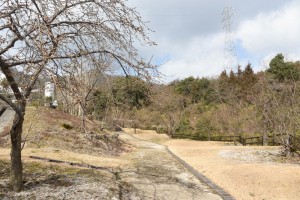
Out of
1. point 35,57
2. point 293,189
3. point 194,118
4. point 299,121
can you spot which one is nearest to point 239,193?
point 293,189

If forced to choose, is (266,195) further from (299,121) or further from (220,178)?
(299,121)

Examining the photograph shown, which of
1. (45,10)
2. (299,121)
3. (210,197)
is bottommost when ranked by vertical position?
(210,197)

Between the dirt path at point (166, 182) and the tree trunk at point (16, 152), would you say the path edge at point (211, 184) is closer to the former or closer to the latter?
the dirt path at point (166, 182)

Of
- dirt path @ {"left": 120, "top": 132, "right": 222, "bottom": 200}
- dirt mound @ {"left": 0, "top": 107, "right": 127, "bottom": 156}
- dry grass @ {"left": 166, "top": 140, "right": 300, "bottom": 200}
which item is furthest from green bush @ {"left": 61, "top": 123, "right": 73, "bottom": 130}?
dry grass @ {"left": 166, "top": 140, "right": 300, "bottom": 200}

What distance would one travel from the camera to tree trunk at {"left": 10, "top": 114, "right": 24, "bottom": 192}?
317 inches

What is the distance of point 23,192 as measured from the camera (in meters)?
8.27

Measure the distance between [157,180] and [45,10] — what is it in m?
6.88

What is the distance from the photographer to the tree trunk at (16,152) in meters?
8.05

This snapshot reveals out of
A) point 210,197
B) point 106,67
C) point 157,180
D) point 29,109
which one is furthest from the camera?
point 29,109

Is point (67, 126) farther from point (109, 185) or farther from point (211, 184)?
point (211, 184)

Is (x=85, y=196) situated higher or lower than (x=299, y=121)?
lower

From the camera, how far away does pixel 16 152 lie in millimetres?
8180

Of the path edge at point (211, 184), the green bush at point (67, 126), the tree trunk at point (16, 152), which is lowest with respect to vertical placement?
the path edge at point (211, 184)

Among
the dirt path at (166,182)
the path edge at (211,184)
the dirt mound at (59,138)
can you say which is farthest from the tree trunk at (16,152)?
the dirt mound at (59,138)
